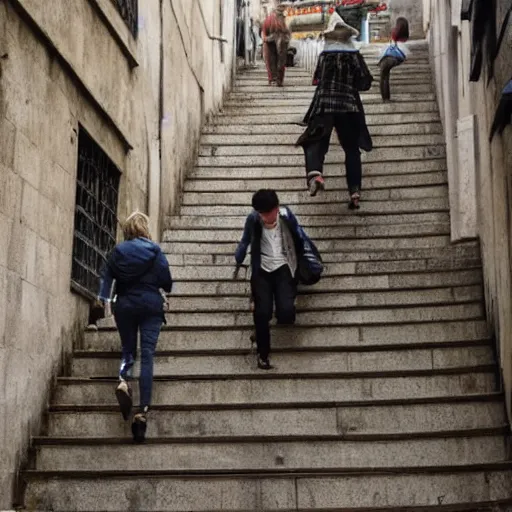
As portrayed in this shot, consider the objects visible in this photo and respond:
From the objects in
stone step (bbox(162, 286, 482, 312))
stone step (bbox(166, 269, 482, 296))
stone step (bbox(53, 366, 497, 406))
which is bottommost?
stone step (bbox(53, 366, 497, 406))

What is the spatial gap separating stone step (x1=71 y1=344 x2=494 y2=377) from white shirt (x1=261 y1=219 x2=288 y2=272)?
0.71 meters

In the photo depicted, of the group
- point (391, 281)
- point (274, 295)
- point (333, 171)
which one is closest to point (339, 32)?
point (333, 171)

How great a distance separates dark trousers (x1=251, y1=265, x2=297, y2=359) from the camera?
7.75 m

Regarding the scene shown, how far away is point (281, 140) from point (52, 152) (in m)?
5.91

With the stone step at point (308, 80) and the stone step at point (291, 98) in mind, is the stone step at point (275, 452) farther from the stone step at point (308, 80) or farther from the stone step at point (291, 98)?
the stone step at point (308, 80)

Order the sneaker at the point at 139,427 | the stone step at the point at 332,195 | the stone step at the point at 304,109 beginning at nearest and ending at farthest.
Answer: the sneaker at the point at 139,427 → the stone step at the point at 332,195 → the stone step at the point at 304,109

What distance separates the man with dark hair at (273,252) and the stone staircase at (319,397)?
0.34 metres

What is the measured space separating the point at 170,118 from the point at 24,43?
487cm

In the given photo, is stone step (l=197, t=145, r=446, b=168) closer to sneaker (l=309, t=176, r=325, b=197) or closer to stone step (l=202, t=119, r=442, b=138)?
stone step (l=202, t=119, r=442, b=138)

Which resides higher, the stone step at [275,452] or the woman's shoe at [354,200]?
the woman's shoe at [354,200]

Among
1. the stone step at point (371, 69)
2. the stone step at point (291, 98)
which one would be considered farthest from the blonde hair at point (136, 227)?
the stone step at point (371, 69)

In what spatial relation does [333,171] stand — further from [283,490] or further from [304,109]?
[283,490]

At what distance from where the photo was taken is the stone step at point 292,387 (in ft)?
24.1

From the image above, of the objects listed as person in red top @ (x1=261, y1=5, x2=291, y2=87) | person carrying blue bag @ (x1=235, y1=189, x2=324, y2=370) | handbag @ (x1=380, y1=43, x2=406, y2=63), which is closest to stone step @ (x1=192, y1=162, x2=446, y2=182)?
handbag @ (x1=380, y1=43, x2=406, y2=63)
